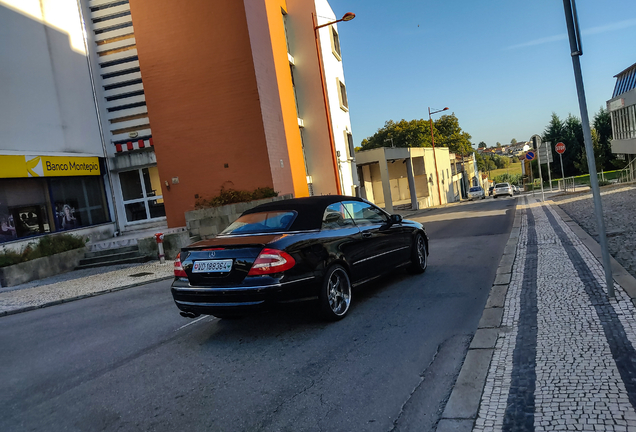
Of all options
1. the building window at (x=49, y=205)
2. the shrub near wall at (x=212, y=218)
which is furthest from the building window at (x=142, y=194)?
the shrub near wall at (x=212, y=218)

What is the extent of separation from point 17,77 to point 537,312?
16.6 meters

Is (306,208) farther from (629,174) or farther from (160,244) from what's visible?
(629,174)

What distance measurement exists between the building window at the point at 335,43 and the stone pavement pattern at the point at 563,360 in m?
24.2

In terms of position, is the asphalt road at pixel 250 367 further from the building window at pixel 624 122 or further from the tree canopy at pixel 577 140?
the tree canopy at pixel 577 140

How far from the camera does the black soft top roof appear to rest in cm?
552

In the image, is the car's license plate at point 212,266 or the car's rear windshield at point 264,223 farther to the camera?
the car's rear windshield at point 264,223

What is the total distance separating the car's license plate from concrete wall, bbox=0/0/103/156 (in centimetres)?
1247

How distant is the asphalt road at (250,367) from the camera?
10.9 feet

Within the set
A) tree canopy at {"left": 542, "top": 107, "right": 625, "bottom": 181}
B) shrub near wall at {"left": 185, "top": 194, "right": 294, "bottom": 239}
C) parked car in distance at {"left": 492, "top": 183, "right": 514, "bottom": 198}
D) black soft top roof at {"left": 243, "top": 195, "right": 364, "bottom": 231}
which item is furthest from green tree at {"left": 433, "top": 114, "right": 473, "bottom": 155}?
black soft top roof at {"left": 243, "top": 195, "right": 364, "bottom": 231}

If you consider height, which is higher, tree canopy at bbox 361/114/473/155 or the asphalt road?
tree canopy at bbox 361/114/473/155

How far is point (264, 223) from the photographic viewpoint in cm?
575

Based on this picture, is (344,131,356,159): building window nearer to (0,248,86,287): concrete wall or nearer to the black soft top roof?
(0,248,86,287): concrete wall

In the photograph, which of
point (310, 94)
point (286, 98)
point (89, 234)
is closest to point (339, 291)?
point (89, 234)

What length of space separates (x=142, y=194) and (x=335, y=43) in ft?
54.4
